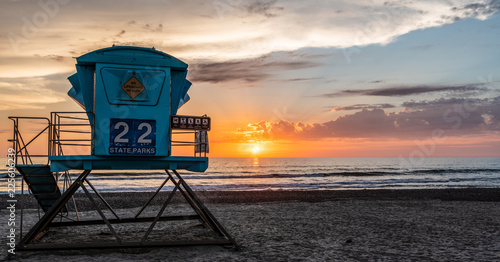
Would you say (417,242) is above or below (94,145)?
below

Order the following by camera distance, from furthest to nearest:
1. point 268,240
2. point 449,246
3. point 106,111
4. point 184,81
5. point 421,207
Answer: point 421,207 < point 268,240 < point 449,246 < point 184,81 < point 106,111

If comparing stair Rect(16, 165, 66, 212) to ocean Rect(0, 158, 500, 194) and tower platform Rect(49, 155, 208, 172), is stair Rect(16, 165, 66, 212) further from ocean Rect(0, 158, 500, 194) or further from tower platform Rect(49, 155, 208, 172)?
ocean Rect(0, 158, 500, 194)

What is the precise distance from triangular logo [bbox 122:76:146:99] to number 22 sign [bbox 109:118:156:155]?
26.1 inches

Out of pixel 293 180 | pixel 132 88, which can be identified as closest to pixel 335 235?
pixel 132 88

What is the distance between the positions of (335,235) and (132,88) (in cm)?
824

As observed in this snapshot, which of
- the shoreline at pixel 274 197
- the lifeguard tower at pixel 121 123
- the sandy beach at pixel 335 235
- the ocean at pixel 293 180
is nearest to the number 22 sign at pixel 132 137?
the lifeguard tower at pixel 121 123

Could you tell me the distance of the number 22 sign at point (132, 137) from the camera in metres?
10.8

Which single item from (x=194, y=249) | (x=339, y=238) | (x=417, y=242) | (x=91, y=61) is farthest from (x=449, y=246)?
(x=91, y=61)

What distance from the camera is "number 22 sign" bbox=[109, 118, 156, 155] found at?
10.8 metres

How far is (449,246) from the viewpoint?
12.8 m

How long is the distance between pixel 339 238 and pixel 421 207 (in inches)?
445

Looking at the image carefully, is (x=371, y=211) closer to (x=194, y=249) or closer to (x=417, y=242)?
(x=417, y=242)

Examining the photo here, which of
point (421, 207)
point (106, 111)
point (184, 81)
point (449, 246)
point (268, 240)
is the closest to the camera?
point (106, 111)

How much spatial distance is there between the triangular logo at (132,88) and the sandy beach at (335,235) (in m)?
4.11
